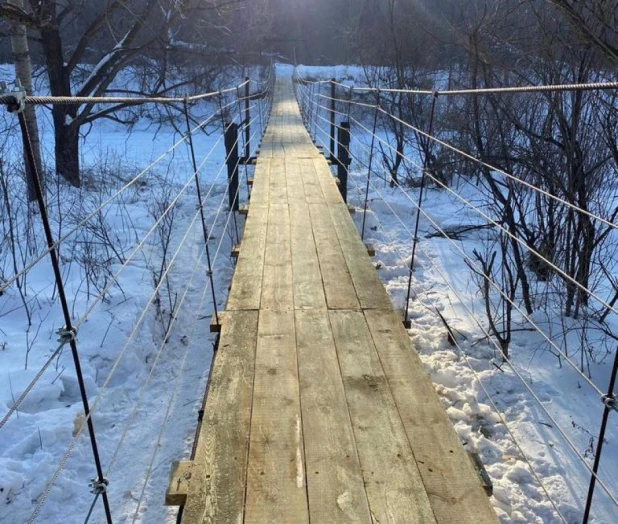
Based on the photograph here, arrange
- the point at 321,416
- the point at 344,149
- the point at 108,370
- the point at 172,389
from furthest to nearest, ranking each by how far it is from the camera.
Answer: the point at 344,149, the point at 108,370, the point at 172,389, the point at 321,416

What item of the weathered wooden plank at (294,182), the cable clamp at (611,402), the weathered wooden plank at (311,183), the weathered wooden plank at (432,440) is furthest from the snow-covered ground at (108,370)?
the cable clamp at (611,402)

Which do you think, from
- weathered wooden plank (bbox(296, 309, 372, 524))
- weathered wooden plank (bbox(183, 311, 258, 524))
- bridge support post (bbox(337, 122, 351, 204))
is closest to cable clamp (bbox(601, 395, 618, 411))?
weathered wooden plank (bbox(296, 309, 372, 524))

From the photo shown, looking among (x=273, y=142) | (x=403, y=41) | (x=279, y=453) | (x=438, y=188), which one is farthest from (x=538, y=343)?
(x=403, y=41)

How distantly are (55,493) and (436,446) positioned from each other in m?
1.83

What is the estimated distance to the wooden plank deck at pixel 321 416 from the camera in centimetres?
142

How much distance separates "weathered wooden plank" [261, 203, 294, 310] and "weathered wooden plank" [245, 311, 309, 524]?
31 cm

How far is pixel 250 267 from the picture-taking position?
2.94m

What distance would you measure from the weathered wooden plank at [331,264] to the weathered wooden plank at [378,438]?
0.29m

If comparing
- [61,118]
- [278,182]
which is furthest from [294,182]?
[61,118]

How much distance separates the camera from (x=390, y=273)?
489cm

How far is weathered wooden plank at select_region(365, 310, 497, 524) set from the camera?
141 cm

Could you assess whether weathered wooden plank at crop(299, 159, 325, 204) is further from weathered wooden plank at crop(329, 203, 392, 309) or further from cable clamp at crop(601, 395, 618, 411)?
cable clamp at crop(601, 395, 618, 411)

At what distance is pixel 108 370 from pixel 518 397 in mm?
2577

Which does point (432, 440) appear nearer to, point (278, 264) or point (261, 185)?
point (278, 264)
